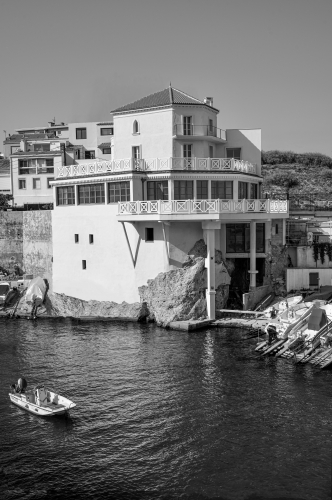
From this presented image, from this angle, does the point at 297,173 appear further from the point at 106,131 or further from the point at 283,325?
the point at 283,325

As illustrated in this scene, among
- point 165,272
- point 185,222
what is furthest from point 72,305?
point 185,222

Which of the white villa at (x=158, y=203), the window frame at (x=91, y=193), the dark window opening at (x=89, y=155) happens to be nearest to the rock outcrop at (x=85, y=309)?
the white villa at (x=158, y=203)

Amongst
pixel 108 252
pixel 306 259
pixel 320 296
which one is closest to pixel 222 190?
pixel 306 259

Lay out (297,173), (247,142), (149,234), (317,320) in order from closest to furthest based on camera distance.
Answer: (317,320) < (149,234) < (247,142) < (297,173)

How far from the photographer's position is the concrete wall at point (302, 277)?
4875 cm

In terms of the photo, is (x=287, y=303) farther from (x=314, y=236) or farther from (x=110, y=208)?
(x=110, y=208)

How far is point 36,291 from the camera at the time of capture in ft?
176

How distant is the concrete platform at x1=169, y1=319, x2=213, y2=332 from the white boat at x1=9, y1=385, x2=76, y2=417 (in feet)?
51.5

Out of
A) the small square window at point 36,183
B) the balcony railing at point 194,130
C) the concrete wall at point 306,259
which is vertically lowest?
the concrete wall at point 306,259

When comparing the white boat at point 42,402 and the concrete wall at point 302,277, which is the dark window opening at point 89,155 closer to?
the concrete wall at point 302,277

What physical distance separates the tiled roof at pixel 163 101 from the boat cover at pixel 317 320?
2107 cm

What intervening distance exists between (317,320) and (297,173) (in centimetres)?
6151

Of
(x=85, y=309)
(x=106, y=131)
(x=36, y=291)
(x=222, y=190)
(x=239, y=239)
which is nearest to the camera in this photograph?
(x=222, y=190)

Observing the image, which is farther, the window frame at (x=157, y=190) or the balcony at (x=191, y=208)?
the window frame at (x=157, y=190)
